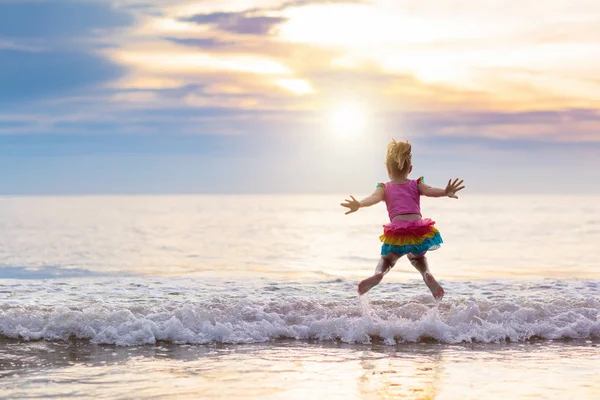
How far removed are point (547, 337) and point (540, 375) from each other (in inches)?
97.0

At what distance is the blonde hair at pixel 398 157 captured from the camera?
9633mm

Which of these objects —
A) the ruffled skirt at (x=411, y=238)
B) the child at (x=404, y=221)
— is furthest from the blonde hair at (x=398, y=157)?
the ruffled skirt at (x=411, y=238)

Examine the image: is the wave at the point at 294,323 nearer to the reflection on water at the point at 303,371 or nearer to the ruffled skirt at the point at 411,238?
the reflection on water at the point at 303,371

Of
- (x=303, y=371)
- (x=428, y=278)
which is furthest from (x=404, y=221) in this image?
(x=303, y=371)

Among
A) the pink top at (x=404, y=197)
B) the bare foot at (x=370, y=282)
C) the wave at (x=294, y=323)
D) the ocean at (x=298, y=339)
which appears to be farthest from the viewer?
the pink top at (x=404, y=197)

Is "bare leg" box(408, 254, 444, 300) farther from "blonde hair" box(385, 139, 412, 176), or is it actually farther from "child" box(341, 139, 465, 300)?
"blonde hair" box(385, 139, 412, 176)

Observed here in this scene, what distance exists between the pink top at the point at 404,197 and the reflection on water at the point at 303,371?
1.91m

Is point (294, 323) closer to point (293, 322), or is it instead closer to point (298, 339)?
point (293, 322)

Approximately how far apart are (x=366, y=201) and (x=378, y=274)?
0.99 meters

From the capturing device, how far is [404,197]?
9727mm

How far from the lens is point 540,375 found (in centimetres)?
710

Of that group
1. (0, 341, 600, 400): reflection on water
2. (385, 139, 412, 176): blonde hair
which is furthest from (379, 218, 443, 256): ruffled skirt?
(0, 341, 600, 400): reflection on water

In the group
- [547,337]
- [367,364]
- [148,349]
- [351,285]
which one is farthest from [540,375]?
[351,285]

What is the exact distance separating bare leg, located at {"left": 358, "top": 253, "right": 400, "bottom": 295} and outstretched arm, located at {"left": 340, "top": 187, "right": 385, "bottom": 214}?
78 centimetres
